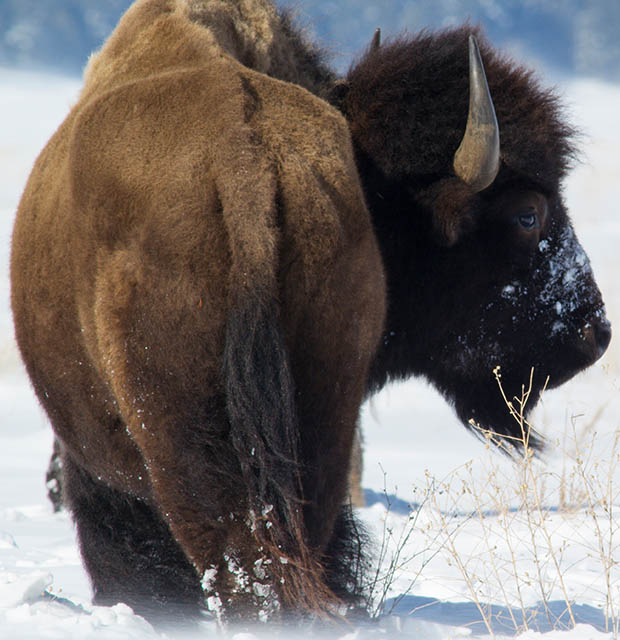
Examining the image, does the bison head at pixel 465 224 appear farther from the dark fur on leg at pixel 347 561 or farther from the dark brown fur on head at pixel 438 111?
the dark fur on leg at pixel 347 561

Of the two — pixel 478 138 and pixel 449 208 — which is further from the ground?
pixel 478 138

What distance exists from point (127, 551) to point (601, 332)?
7.44ft

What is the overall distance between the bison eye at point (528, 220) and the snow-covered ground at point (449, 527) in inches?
22.0

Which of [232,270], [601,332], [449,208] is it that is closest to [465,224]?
[449,208]

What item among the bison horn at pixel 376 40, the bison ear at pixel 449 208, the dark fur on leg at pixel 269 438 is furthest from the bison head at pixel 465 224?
the dark fur on leg at pixel 269 438

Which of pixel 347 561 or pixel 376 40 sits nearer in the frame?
pixel 347 561

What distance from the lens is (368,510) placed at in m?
6.29

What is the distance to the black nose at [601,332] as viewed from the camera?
354 cm

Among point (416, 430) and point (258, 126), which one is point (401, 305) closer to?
point (258, 126)

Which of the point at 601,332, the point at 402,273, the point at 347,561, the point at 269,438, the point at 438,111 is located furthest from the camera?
the point at 601,332

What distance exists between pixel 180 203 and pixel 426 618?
6.38ft

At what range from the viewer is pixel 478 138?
2.81 m

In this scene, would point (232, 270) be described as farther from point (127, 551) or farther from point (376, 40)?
point (376, 40)

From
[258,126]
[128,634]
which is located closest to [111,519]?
[128,634]
